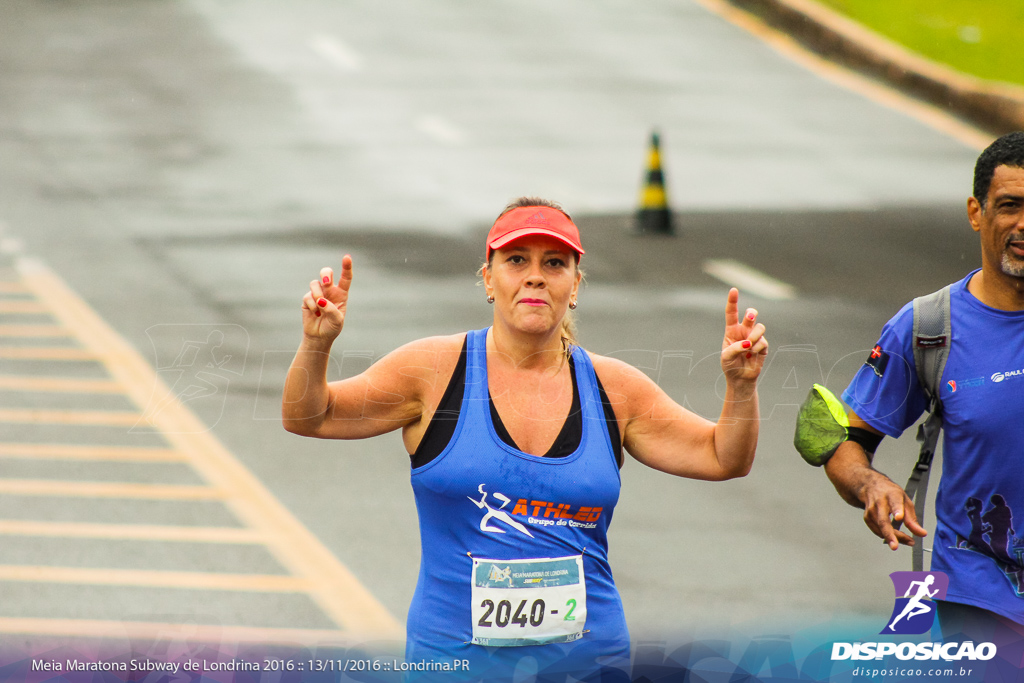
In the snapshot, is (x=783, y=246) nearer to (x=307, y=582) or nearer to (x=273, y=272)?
(x=273, y=272)

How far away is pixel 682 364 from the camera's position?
34.1ft

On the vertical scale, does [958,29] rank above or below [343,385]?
above

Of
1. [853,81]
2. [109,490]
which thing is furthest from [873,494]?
[853,81]

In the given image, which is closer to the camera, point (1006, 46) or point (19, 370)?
point (19, 370)

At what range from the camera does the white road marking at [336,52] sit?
20812 mm

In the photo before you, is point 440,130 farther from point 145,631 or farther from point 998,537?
point 998,537

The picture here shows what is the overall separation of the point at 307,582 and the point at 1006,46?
658 inches

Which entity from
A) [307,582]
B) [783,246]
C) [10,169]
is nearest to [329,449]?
[307,582]

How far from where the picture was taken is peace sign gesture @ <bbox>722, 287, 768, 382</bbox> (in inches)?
139

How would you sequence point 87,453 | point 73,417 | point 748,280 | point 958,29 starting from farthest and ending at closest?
point 958,29 < point 748,280 < point 73,417 < point 87,453

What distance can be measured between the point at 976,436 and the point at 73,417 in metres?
6.87

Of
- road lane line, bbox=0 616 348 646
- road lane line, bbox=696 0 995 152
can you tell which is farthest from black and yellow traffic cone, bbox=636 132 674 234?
road lane line, bbox=0 616 348 646

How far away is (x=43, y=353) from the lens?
10.5 metres

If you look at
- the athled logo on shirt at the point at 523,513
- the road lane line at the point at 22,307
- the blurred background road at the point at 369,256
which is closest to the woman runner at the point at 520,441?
the athled logo on shirt at the point at 523,513
